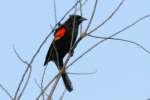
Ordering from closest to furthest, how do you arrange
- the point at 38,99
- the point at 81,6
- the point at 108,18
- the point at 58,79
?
the point at 38,99
the point at 58,79
the point at 108,18
the point at 81,6

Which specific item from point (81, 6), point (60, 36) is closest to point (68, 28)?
point (60, 36)

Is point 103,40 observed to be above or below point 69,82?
above

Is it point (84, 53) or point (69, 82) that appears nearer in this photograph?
point (84, 53)

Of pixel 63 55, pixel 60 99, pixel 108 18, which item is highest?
pixel 108 18

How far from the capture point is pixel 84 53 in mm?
3758

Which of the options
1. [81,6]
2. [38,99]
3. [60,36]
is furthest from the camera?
[60,36]

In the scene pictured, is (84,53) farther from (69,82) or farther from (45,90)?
(69,82)

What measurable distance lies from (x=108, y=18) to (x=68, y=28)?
10.7 ft

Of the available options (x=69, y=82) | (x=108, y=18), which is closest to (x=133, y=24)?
(x=108, y=18)

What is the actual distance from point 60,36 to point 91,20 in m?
2.94

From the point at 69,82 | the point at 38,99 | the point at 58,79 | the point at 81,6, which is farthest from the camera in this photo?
the point at 69,82

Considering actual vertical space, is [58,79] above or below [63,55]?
above

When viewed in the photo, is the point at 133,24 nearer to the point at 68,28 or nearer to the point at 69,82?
the point at 69,82

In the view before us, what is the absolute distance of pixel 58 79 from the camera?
3689mm
